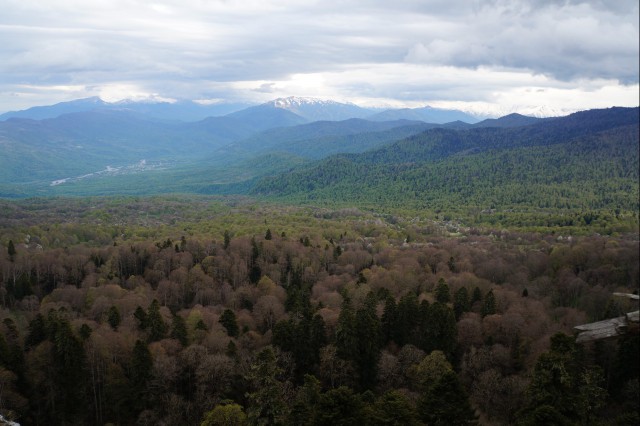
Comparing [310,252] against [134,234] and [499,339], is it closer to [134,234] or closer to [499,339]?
[499,339]

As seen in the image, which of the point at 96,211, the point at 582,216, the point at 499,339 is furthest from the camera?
the point at 96,211

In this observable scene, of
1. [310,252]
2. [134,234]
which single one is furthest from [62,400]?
[134,234]

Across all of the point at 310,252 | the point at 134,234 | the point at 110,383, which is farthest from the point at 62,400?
the point at 134,234

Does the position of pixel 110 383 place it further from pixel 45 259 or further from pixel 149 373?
pixel 45 259

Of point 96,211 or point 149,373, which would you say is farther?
point 96,211

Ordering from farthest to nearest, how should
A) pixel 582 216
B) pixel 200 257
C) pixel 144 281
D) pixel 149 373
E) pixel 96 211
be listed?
pixel 96 211 → pixel 582 216 → pixel 200 257 → pixel 144 281 → pixel 149 373

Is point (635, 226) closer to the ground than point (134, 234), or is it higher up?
closer to the ground
